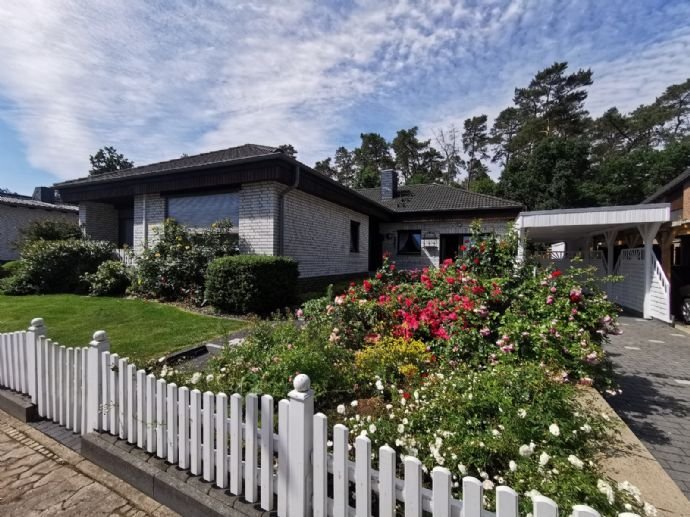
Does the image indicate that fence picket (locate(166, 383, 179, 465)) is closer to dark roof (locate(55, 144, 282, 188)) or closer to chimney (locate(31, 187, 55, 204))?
dark roof (locate(55, 144, 282, 188))

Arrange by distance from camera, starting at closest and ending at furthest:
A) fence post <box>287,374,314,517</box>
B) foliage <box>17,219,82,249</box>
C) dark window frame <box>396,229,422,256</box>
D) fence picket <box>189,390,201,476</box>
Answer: fence post <box>287,374,314,517</box> < fence picket <box>189,390,201,476</box> < foliage <box>17,219,82,249</box> < dark window frame <box>396,229,422,256</box>

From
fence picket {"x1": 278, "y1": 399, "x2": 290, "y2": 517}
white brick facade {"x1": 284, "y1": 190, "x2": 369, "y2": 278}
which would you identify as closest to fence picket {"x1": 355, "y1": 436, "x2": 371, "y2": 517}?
fence picket {"x1": 278, "y1": 399, "x2": 290, "y2": 517}

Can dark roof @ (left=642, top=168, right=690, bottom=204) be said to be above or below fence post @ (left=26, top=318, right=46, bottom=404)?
above

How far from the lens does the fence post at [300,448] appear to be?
1.59m

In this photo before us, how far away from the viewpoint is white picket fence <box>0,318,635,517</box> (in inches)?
52.1

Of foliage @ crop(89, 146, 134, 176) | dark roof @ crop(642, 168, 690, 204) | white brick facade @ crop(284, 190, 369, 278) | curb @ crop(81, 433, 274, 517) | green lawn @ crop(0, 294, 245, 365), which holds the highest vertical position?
foliage @ crop(89, 146, 134, 176)

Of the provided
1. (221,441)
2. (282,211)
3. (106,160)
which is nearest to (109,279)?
(282,211)

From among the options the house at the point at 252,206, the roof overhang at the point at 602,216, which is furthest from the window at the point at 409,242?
the roof overhang at the point at 602,216

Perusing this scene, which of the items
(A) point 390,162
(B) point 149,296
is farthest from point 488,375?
(A) point 390,162

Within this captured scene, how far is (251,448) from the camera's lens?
175 centimetres

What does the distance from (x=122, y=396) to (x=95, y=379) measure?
0.34 m

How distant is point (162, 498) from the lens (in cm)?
199

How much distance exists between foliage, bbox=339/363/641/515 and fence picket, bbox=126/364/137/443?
1454 mm

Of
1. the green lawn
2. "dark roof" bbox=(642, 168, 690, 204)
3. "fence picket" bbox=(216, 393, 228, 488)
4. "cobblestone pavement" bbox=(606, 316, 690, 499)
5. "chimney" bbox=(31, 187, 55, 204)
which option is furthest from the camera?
"chimney" bbox=(31, 187, 55, 204)
